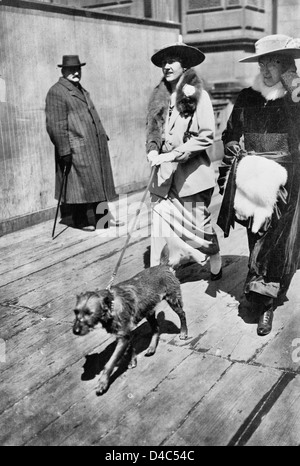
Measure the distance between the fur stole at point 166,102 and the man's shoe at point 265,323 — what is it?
5.55 feet

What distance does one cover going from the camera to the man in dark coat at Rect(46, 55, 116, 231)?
6.53 m

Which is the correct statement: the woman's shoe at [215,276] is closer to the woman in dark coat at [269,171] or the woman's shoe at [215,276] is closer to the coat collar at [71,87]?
the woman in dark coat at [269,171]

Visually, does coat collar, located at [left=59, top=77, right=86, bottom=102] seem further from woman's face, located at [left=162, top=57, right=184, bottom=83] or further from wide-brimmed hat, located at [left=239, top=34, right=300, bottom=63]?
wide-brimmed hat, located at [left=239, top=34, right=300, bottom=63]

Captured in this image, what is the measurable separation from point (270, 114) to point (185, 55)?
43.0 inches

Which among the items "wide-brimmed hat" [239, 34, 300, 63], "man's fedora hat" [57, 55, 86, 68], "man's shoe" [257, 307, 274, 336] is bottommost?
"man's shoe" [257, 307, 274, 336]

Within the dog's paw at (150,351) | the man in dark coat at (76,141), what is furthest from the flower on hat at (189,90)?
the man in dark coat at (76,141)

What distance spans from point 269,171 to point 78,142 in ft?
10.9

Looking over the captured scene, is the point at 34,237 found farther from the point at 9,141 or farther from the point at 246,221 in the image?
the point at 246,221

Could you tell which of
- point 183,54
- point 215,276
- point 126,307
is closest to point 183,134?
point 183,54

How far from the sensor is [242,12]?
Answer: 13.7 m

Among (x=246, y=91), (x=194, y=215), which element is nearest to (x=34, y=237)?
(x=194, y=215)

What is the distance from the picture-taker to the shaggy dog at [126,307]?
9.93 feet

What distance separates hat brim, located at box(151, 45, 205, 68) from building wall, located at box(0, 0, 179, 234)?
8.47ft

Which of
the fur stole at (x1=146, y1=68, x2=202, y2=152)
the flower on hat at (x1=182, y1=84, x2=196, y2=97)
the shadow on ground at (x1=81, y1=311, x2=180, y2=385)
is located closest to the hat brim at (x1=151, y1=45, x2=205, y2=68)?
the fur stole at (x1=146, y1=68, x2=202, y2=152)
